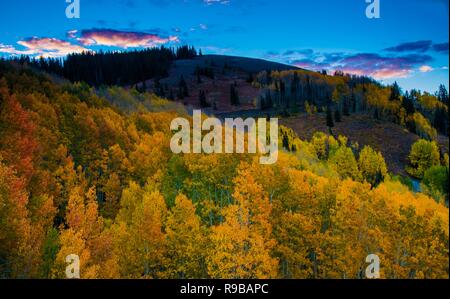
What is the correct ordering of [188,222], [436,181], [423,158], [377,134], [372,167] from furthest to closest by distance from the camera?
[377,134], [423,158], [372,167], [436,181], [188,222]

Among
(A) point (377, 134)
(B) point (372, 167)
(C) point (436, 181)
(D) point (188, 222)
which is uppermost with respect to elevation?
(A) point (377, 134)

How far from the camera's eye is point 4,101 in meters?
54.2

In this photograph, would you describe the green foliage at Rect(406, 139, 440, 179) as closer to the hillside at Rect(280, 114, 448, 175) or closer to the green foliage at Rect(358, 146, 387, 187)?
the hillside at Rect(280, 114, 448, 175)

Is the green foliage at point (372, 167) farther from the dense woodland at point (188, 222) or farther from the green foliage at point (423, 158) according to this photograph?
the dense woodland at point (188, 222)

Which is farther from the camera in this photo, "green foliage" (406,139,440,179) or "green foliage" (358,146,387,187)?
"green foliage" (406,139,440,179)

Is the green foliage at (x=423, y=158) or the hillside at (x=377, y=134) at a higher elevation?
the hillside at (x=377, y=134)

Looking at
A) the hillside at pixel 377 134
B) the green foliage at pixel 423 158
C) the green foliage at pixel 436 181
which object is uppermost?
the hillside at pixel 377 134

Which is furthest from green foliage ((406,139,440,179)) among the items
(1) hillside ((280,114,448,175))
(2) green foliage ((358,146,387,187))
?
(2) green foliage ((358,146,387,187))

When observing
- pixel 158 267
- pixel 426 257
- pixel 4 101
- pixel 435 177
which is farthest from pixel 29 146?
pixel 435 177

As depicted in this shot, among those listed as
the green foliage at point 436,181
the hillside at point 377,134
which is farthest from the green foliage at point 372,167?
the hillside at point 377,134

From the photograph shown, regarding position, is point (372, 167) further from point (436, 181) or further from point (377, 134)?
point (377, 134)

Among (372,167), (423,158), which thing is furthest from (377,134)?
(372,167)
